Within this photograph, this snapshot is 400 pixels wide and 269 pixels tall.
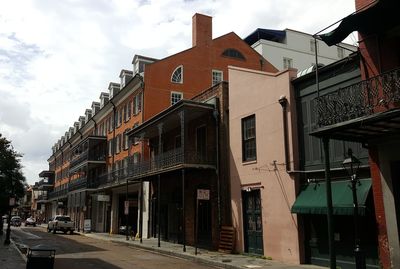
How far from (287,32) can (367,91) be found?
39173mm

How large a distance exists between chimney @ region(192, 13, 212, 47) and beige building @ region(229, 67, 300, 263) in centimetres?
1439

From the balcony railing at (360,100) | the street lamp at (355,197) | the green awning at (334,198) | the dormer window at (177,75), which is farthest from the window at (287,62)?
the balcony railing at (360,100)

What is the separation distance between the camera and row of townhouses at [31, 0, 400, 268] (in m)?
11.8

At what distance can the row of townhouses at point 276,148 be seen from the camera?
38.7 ft

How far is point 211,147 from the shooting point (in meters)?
22.4

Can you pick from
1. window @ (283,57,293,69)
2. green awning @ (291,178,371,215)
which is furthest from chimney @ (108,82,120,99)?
green awning @ (291,178,371,215)

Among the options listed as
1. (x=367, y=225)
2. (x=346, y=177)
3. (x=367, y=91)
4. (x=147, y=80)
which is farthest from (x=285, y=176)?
(x=147, y=80)

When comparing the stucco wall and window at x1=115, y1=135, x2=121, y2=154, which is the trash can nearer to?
the stucco wall

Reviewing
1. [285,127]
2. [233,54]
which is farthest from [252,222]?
[233,54]

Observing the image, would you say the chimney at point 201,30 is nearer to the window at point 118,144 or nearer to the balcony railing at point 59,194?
the window at point 118,144

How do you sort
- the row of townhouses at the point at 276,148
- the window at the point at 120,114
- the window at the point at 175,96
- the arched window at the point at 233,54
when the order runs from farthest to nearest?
1. the window at the point at 120,114
2. the arched window at the point at 233,54
3. the window at the point at 175,96
4. the row of townhouses at the point at 276,148

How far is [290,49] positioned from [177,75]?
1871 cm

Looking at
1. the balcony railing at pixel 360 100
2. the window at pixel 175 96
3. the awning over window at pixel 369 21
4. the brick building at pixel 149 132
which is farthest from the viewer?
the window at pixel 175 96

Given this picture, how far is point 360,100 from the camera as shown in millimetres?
11422
